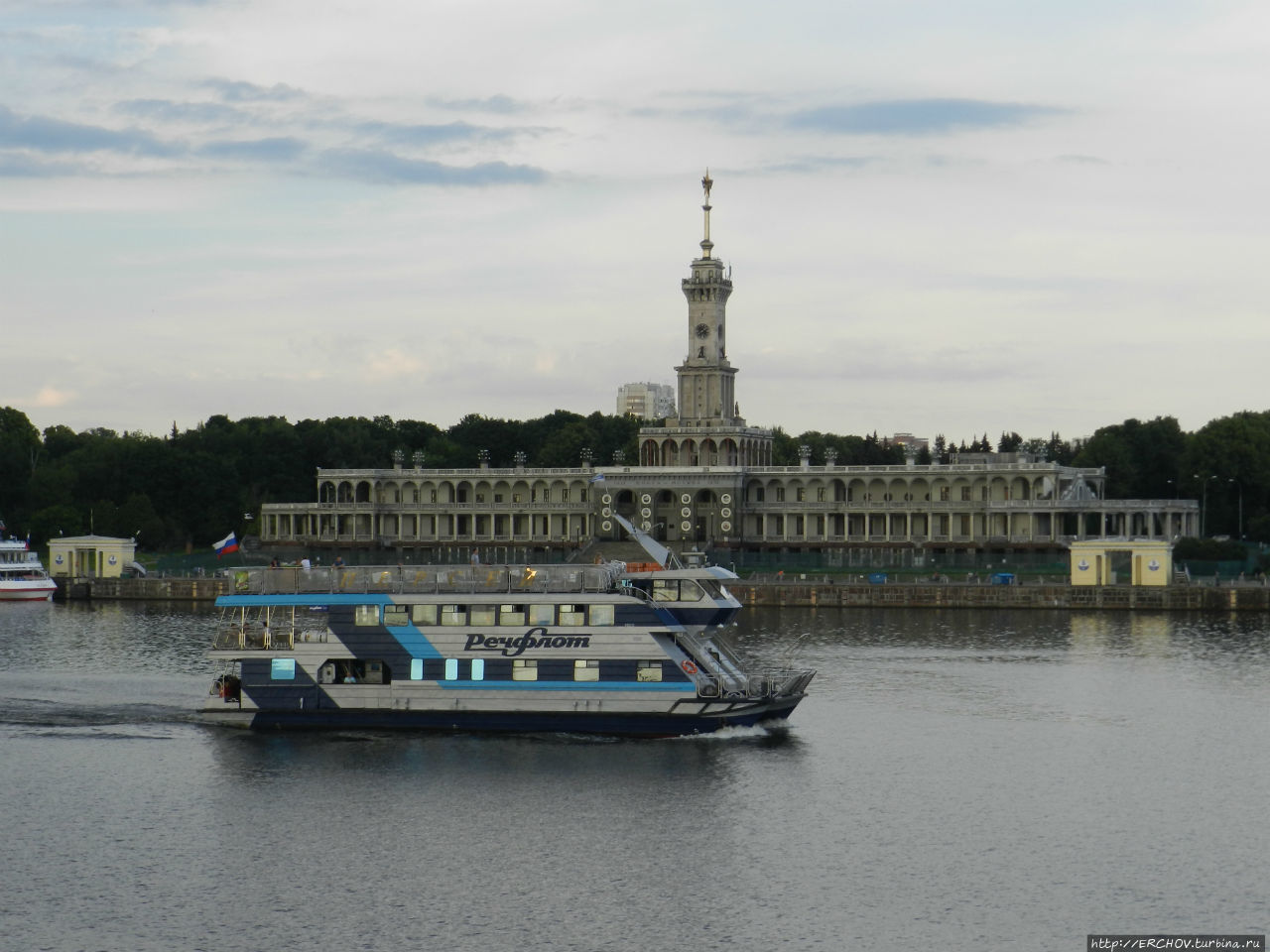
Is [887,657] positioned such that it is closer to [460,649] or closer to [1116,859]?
[460,649]

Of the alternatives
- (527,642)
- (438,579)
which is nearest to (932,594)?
(438,579)

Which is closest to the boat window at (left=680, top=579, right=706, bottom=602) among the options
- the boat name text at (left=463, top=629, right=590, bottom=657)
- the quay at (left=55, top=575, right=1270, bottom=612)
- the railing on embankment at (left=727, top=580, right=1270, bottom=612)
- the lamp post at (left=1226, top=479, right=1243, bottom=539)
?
the boat name text at (left=463, top=629, right=590, bottom=657)

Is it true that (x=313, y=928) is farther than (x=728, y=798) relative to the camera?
No

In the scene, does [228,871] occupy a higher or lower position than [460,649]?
lower

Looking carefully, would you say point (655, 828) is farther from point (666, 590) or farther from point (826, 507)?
point (826, 507)

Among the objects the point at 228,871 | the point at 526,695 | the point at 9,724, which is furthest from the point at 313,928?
the point at 9,724

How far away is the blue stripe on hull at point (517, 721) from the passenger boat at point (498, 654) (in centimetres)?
5

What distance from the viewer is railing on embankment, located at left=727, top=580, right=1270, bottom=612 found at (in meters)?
130

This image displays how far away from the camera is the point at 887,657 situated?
9600 cm

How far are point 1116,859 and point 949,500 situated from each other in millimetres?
140788

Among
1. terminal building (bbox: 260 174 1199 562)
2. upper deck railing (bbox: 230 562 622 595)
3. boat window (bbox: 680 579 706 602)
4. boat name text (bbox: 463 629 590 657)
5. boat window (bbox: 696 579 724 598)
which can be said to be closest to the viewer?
boat name text (bbox: 463 629 590 657)

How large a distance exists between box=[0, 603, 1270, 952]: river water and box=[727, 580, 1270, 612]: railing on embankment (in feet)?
168

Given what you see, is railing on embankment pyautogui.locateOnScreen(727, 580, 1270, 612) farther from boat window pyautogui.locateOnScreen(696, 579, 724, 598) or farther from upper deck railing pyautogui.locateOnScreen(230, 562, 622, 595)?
upper deck railing pyautogui.locateOnScreen(230, 562, 622, 595)

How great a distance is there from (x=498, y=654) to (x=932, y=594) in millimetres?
76065
